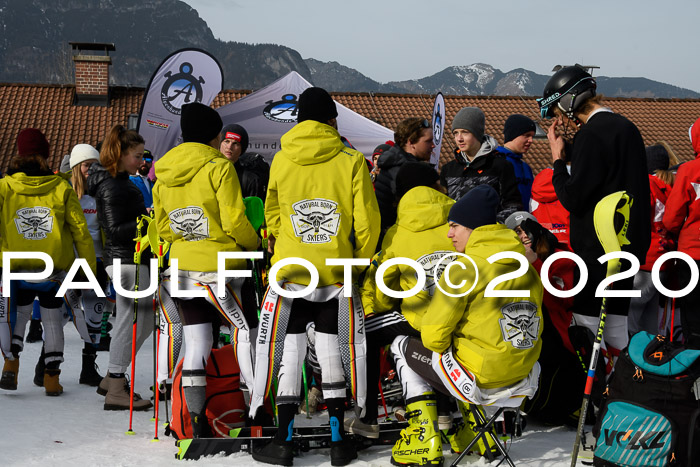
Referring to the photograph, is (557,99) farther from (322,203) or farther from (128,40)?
(128,40)

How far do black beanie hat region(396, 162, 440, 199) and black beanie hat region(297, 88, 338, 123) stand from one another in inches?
22.4

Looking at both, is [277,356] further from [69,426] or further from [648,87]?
[648,87]

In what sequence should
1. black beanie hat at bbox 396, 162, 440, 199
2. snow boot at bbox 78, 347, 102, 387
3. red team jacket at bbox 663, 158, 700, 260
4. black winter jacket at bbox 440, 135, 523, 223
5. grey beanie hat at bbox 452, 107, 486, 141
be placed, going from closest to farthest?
black beanie hat at bbox 396, 162, 440, 199 → red team jacket at bbox 663, 158, 700, 260 → black winter jacket at bbox 440, 135, 523, 223 → grey beanie hat at bbox 452, 107, 486, 141 → snow boot at bbox 78, 347, 102, 387

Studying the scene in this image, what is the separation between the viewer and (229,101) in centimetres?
2745

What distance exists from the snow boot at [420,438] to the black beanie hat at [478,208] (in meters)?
0.98

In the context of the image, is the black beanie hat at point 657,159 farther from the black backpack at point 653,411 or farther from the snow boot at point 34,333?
the snow boot at point 34,333

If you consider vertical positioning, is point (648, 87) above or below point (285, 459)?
above

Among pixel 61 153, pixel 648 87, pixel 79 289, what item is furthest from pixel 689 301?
pixel 648 87

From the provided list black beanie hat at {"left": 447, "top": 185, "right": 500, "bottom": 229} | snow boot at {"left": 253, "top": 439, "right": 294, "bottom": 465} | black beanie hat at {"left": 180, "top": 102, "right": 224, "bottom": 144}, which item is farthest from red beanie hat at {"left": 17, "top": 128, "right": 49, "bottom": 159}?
black beanie hat at {"left": 447, "top": 185, "right": 500, "bottom": 229}

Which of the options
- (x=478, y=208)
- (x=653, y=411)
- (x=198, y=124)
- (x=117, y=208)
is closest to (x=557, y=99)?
(x=478, y=208)

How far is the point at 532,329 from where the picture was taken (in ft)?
12.6

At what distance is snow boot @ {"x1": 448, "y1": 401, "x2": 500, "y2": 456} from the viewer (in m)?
4.17

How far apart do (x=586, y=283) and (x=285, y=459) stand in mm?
1899

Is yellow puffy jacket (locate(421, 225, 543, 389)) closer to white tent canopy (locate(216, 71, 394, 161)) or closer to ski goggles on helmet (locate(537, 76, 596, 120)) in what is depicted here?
ski goggles on helmet (locate(537, 76, 596, 120))
